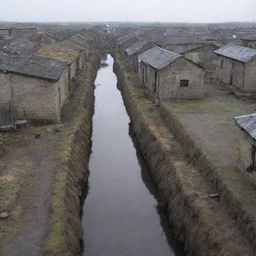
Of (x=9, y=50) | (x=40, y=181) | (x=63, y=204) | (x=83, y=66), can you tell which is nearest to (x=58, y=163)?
(x=40, y=181)

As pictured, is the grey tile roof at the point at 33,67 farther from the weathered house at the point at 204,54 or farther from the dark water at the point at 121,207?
the weathered house at the point at 204,54

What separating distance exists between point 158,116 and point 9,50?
2417 centimetres

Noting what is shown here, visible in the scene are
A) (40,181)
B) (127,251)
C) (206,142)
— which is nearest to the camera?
(127,251)

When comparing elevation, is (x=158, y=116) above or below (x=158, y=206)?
above

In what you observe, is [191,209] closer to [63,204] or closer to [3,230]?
[63,204]

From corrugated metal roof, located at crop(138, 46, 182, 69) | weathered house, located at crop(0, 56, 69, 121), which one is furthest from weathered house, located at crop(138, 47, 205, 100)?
weathered house, located at crop(0, 56, 69, 121)

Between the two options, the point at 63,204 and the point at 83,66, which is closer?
the point at 63,204

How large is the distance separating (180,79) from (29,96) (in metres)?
13.0

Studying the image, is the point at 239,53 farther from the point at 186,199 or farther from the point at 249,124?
the point at 186,199

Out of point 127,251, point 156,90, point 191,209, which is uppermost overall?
point 156,90

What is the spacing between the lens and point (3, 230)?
43.9ft

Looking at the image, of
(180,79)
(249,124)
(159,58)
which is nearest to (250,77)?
(180,79)

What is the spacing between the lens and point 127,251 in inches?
588

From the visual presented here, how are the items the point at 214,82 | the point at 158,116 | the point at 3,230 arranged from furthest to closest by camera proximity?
the point at 214,82 → the point at 158,116 → the point at 3,230
